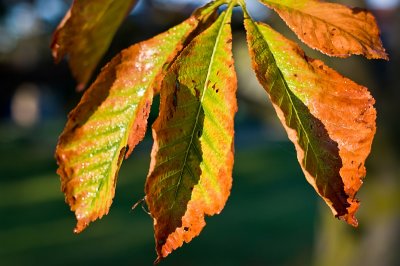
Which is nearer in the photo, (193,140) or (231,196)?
(193,140)

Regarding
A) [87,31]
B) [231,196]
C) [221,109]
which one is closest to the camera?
[221,109]

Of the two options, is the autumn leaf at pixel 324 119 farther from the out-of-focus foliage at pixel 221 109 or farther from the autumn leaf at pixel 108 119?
the autumn leaf at pixel 108 119

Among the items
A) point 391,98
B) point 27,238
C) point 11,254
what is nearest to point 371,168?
point 391,98

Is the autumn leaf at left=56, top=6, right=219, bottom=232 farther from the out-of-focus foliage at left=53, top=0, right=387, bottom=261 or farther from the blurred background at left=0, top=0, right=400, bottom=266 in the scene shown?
the blurred background at left=0, top=0, right=400, bottom=266

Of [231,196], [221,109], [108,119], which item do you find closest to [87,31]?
[108,119]

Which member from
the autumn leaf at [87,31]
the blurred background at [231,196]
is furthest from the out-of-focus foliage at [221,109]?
the blurred background at [231,196]

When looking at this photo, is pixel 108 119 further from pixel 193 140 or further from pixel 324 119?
pixel 324 119

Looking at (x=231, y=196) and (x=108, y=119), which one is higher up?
(x=108, y=119)
